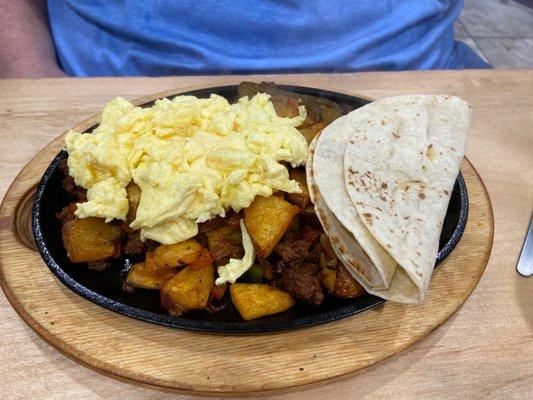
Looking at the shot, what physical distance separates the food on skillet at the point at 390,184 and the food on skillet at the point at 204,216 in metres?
0.09

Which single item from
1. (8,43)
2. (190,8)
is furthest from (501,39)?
(8,43)

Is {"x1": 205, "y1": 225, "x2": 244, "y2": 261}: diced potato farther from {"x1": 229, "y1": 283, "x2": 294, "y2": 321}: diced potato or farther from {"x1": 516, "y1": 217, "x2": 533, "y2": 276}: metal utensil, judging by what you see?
{"x1": 516, "y1": 217, "x2": 533, "y2": 276}: metal utensil

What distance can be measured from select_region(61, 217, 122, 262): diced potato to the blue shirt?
1.46m

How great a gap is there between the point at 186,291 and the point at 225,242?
242 millimetres

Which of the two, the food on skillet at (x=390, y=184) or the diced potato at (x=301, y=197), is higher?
the food on skillet at (x=390, y=184)

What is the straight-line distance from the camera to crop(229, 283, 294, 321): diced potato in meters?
1.53

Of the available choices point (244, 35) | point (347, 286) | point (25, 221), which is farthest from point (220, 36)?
point (347, 286)

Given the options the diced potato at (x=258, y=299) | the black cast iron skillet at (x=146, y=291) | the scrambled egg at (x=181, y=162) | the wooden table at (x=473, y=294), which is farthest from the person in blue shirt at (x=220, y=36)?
the diced potato at (x=258, y=299)

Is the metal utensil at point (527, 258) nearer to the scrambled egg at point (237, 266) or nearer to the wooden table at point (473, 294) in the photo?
the wooden table at point (473, 294)

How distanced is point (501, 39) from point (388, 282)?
5477 millimetres

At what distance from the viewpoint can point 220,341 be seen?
1515 mm

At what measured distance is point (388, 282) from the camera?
1.47 m

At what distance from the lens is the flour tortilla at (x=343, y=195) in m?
1.46

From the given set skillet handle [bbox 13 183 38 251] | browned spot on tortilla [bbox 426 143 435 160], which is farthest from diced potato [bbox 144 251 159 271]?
browned spot on tortilla [bbox 426 143 435 160]
